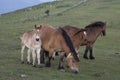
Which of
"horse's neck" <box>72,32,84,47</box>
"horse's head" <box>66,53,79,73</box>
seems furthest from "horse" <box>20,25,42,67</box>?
"horse's neck" <box>72,32,84,47</box>

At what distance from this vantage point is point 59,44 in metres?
18.1

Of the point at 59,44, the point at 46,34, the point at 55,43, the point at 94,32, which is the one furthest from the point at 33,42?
the point at 94,32

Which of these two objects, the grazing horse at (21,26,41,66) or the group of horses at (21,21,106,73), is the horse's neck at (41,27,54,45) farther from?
the grazing horse at (21,26,41,66)

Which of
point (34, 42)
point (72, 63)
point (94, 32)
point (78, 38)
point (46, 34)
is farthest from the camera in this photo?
point (94, 32)

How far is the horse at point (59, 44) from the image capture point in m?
17.5

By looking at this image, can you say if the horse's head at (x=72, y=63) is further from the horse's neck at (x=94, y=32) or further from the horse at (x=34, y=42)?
the horse's neck at (x=94, y=32)

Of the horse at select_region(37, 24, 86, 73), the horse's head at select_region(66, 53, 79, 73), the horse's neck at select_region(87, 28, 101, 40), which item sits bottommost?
the horse's head at select_region(66, 53, 79, 73)

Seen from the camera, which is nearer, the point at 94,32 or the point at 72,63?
the point at 72,63

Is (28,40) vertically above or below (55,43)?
above

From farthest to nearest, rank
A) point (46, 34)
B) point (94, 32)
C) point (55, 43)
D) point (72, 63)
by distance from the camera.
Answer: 1. point (94, 32)
2. point (46, 34)
3. point (55, 43)
4. point (72, 63)

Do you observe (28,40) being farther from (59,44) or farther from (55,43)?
(59,44)

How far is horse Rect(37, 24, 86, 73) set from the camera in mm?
17469

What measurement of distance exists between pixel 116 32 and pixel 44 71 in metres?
26.2

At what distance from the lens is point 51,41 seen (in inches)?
730
